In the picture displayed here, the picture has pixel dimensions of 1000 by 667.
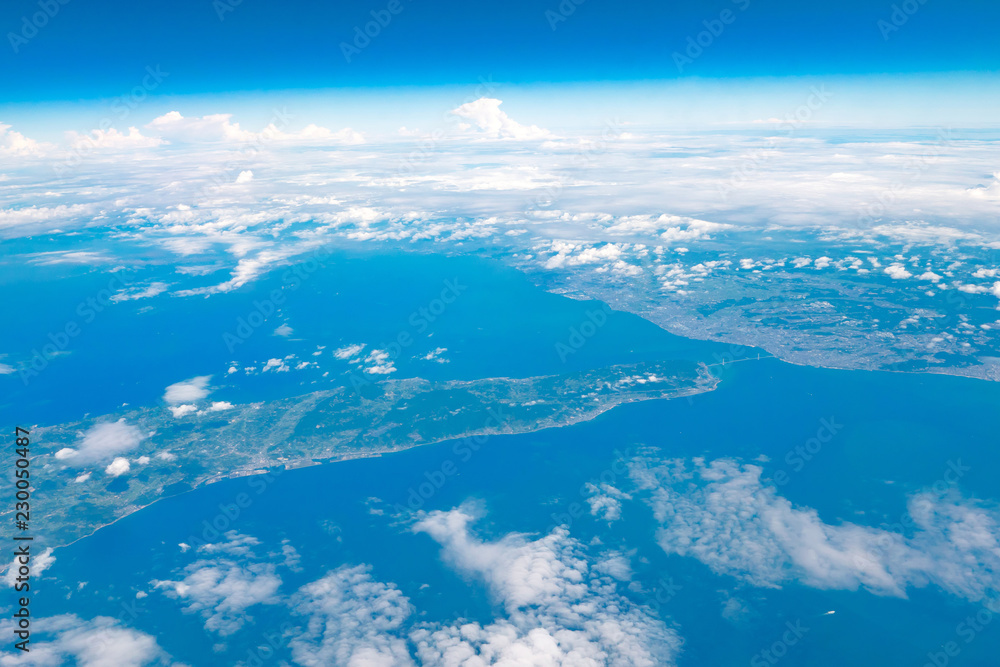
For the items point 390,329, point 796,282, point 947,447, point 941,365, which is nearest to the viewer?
point 947,447

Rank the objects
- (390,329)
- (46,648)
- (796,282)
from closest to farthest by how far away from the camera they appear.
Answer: (46,648)
(390,329)
(796,282)

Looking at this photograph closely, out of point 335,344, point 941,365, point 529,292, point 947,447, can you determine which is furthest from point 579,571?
point 529,292

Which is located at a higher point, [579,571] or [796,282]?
[796,282]

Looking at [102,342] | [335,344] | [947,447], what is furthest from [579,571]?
[102,342]

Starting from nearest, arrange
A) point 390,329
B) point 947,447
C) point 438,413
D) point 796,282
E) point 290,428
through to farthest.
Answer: point 947,447
point 290,428
point 438,413
point 390,329
point 796,282

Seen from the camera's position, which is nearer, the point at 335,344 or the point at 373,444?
the point at 373,444

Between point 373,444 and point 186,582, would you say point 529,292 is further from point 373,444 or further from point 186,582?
point 186,582

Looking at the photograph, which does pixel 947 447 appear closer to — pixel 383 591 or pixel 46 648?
pixel 383 591

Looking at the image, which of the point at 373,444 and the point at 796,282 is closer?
the point at 373,444

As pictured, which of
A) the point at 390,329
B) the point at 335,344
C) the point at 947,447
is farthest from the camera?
the point at 390,329
